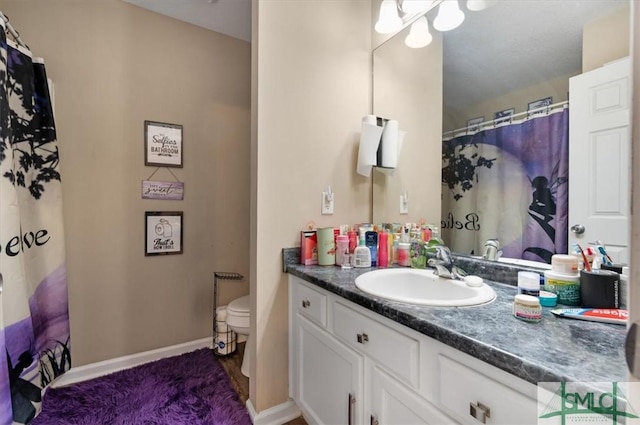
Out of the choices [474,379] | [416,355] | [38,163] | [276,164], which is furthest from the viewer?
[38,163]

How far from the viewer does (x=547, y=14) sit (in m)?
1.04

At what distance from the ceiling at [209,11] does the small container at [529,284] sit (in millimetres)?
2202

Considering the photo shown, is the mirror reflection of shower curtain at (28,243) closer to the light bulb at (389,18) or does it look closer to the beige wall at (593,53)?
the light bulb at (389,18)

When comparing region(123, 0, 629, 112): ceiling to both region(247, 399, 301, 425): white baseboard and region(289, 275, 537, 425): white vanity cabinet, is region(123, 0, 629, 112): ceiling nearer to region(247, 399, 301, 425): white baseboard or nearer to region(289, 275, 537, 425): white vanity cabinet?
region(289, 275, 537, 425): white vanity cabinet

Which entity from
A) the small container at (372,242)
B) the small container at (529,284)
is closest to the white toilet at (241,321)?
the small container at (372,242)

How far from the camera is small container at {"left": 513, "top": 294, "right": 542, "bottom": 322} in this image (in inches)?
28.9

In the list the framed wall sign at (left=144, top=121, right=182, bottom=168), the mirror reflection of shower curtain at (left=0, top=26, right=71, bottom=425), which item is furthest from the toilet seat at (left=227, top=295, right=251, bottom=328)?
the framed wall sign at (left=144, top=121, right=182, bottom=168)

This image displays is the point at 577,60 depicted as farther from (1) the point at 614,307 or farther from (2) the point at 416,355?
(2) the point at 416,355

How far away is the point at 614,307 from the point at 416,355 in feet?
1.86

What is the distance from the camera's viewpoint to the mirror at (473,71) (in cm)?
95

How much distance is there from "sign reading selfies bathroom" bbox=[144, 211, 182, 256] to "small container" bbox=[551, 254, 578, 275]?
209 cm

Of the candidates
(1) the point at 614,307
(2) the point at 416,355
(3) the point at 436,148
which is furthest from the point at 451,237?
(2) the point at 416,355

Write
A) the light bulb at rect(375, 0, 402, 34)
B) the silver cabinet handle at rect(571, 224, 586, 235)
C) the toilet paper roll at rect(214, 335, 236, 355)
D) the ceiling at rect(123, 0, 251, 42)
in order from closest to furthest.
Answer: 1. the silver cabinet handle at rect(571, 224, 586, 235)
2. the light bulb at rect(375, 0, 402, 34)
3. the ceiling at rect(123, 0, 251, 42)
4. the toilet paper roll at rect(214, 335, 236, 355)

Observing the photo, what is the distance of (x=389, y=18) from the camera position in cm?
154
